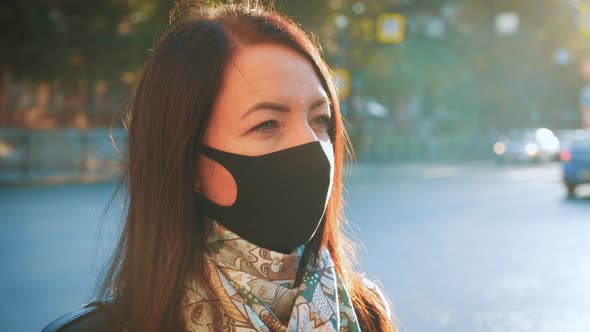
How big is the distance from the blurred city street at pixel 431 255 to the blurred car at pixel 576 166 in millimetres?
478

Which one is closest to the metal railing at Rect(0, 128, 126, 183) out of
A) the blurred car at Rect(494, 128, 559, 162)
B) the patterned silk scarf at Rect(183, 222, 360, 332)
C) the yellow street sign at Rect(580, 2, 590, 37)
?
the yellow street sign at Rect(580, 2, 590, 37)

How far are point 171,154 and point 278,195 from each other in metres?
0.30

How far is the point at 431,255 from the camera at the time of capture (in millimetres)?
8156

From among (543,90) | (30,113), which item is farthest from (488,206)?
(543,90)

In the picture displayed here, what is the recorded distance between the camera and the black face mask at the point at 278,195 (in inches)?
64.6

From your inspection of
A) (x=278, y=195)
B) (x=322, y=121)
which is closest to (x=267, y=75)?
(x=322, y=121)

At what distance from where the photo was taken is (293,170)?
66.2 inches

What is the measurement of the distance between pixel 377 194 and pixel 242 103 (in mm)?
14136

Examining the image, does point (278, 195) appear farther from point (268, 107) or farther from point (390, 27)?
point (390, 27)

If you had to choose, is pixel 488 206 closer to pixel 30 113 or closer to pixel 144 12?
pixel 144 12

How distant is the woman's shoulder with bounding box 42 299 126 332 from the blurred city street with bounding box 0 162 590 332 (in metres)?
1.36

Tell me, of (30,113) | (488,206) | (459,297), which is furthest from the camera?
(30,113)

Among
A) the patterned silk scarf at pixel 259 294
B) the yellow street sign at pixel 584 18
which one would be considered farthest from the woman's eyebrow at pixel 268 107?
the yellow street sign at pixel 584 18

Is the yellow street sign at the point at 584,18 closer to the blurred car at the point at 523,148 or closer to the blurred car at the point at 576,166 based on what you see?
the blurred car at the point at 576,166
